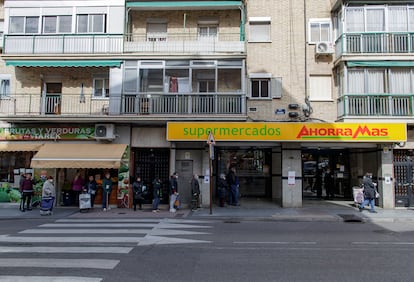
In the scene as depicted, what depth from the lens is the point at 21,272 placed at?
6289 millimetres

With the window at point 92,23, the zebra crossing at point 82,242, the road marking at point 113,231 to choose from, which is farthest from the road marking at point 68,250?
the window at point 92,23

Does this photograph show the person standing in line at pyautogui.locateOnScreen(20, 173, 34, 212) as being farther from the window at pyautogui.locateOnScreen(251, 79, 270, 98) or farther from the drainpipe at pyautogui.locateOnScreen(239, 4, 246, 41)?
the drainpipe at pyautogui.locateOnScreen(239, 4, 246, 41)

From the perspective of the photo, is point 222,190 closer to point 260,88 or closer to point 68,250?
point 260,88

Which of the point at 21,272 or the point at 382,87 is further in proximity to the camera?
the point at 382,87

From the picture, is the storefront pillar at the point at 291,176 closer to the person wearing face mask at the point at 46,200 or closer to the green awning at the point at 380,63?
the green awning at the point at 380,63

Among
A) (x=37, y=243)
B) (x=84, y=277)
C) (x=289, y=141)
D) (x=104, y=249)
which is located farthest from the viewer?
(x=289, y=141)

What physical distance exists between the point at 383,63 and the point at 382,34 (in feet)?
4.59

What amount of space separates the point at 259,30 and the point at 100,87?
29.0 feet

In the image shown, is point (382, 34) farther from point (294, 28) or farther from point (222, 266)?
point (222, 266)

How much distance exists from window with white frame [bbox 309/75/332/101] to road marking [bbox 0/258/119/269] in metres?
13.7

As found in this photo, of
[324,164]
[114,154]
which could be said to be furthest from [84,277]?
[324,164]

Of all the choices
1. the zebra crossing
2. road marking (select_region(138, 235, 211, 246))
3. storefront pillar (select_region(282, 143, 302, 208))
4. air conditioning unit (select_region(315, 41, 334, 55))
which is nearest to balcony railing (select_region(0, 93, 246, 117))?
storefront pillar (select_region(282, 143, 302, 208))

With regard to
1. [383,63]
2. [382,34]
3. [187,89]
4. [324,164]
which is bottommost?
[324,164]

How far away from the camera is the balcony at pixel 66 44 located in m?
17.1
